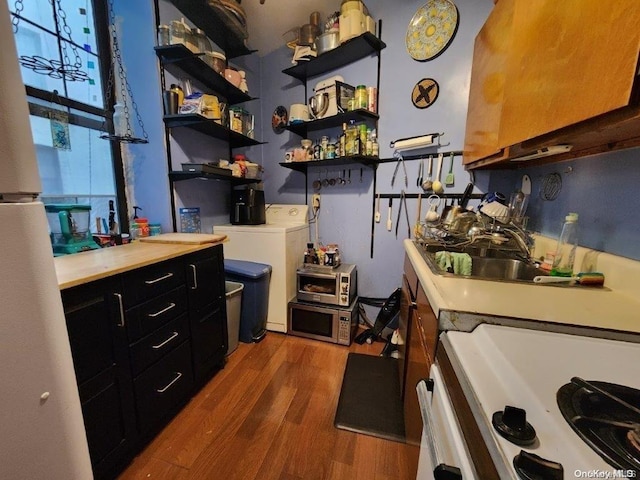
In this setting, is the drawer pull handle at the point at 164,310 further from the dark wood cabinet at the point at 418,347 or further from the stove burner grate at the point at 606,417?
the stove burner grate at the point at 606,417

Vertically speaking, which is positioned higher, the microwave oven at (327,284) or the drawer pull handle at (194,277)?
the drawer pull handle at (194,277)

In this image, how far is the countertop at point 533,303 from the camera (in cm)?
65

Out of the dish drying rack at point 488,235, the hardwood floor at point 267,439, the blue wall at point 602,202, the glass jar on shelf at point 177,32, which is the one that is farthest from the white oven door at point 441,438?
the glass jar on shelf at point 177,32

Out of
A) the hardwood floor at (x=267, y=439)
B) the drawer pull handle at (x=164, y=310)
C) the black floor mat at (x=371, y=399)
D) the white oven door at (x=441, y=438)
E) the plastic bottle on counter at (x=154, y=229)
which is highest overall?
the plastic bottle on counter at (x=154, y=229)

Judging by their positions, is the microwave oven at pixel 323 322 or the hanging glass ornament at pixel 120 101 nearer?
the hanging glass ornament at pixel 120 101

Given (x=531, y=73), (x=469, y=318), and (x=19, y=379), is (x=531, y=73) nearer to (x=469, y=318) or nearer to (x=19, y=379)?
(x=469, y=318)

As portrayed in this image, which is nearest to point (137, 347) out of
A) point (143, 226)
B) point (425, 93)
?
point (143, 226)

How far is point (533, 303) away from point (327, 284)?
5.11 ft

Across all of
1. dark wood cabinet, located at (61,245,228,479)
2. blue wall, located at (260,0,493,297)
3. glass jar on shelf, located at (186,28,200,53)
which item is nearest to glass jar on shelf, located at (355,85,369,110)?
blue wall, located at (260,0,493,297)

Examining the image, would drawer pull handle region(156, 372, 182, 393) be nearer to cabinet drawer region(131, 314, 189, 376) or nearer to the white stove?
cabinet drawer region(131, 314, 189, 376)

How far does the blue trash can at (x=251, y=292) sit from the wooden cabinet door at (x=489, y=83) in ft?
5.42

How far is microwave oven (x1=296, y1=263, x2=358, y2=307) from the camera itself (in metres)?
2.10

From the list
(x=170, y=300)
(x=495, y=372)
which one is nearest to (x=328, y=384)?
(x=170, y=300)

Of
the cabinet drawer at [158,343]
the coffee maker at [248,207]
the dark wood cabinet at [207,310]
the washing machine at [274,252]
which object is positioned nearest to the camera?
the cabinet drawer at [158,343]
